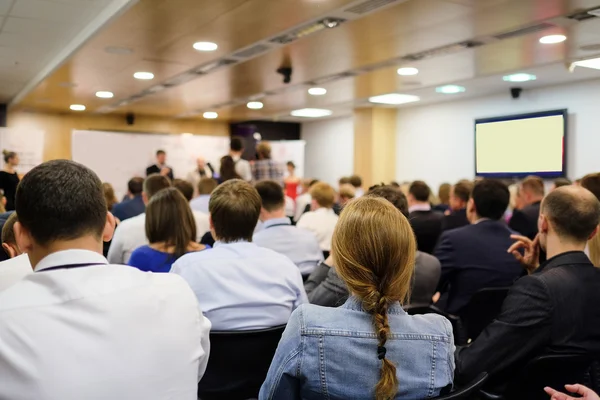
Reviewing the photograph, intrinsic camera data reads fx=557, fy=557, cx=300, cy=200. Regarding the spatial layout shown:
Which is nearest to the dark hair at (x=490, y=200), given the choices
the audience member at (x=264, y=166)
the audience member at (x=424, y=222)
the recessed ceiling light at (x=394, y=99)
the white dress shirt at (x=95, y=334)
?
the audience member at (x=424, y=222)

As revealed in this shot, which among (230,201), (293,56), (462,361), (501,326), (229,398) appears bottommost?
(229,398)

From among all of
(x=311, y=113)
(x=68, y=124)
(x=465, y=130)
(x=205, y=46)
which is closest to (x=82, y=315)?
(x=205, y=46)

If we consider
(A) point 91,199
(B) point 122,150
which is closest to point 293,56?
(A) point 91,199

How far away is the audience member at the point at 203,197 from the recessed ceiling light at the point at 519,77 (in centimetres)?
502

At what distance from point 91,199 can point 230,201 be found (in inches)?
50.3

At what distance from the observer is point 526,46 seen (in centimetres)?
594

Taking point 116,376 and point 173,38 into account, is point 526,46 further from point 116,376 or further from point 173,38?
point 116,376

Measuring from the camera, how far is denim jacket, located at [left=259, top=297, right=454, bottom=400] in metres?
1.33

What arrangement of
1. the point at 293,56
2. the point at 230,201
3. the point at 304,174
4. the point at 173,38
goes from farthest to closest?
the point at 304,174 → the point at 293,56 → the point at 173,38 → the point at 230,201

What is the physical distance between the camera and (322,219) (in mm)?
4898

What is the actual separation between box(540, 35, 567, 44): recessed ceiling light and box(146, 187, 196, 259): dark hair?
429 centimetres

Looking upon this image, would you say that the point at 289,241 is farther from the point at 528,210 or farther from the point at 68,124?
the point at 68,124

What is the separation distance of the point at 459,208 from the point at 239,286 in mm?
3455

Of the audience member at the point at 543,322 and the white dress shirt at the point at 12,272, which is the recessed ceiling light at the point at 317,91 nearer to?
the audience member at the point at 543,322
